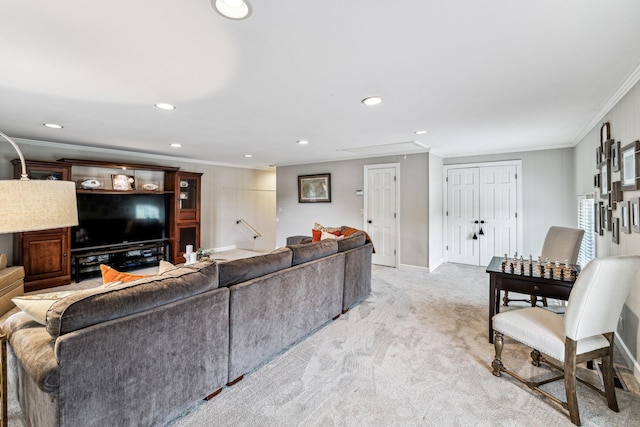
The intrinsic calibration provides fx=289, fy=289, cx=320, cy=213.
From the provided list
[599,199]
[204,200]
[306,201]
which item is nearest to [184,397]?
[599,199]

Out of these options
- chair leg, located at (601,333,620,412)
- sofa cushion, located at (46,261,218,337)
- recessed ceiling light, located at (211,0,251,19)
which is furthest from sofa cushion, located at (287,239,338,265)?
chair leg, located at (601,333,620,412)

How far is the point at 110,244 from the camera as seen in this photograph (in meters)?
4.99

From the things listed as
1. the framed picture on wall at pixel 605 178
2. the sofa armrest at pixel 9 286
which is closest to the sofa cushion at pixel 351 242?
the framed picture on wall at pixel 605 178

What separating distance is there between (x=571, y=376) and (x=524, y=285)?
2.63ft

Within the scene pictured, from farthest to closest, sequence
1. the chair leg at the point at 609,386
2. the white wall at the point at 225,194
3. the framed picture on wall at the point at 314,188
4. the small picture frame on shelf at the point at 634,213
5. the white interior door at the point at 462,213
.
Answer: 1. the framed picture on wall at the point at 314,188
2. the white interior door at the point at 462,213
3. the white wall at the point at 225,194
4. the small picture frame on shelf at the point at 634,213
5. the chair leg at the point at 609,386

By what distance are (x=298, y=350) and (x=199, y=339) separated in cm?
99

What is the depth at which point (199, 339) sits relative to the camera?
1792 millimetres

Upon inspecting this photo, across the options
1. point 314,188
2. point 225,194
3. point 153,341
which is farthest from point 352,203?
point 153,341

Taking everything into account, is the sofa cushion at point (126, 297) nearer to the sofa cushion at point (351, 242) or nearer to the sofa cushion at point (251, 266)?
the sofa cushion at point (251, 266)

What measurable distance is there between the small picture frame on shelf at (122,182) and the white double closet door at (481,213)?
6038 mm

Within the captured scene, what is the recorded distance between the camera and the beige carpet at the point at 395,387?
1.73 m

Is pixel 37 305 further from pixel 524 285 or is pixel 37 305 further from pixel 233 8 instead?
pixel 524 285

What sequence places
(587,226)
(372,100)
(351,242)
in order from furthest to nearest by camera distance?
(587,226), (351,242), (372,100)

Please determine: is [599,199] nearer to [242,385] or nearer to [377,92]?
[377,92]
